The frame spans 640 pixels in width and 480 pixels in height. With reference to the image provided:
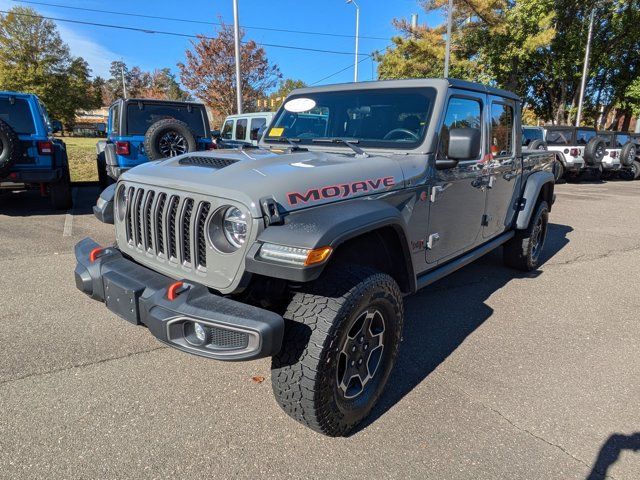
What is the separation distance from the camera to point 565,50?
22031mm

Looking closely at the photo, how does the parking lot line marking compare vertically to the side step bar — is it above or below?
below

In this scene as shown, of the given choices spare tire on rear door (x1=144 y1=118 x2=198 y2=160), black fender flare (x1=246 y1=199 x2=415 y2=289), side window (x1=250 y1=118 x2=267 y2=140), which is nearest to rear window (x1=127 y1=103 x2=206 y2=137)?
spare tire on rear door (x1=144 y1=118 x2=198 y2=160)

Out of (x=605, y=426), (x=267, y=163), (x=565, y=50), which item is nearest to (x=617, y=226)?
(x=605, y=426)

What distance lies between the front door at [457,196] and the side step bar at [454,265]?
65mm

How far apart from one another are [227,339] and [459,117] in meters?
2.50

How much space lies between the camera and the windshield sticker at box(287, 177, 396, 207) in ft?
7.06

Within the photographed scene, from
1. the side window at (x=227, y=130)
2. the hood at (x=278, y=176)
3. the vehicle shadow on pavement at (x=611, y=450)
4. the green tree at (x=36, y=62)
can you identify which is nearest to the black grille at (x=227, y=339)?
the hood at (x=278, y=176)

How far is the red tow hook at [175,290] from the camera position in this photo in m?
2.02

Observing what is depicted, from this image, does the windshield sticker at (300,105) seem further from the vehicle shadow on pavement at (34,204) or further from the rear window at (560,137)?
the rear window at (560,137)

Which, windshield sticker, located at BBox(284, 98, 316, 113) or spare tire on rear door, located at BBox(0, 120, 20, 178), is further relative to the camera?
spare tire on rear door, located at BBox(0, 120, 20, 178)

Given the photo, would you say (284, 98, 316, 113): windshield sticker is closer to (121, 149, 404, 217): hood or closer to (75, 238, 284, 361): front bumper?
(121, 149, 404, 217): hood

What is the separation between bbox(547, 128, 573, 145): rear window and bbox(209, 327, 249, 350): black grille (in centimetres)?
1598

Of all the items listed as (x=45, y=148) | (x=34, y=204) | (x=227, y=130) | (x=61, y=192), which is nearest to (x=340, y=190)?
(x=45, y=148)

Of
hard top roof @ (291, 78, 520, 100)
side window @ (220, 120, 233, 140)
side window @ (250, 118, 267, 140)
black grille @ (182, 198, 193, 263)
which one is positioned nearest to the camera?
black grille @ (182, 198, 193, 263)
